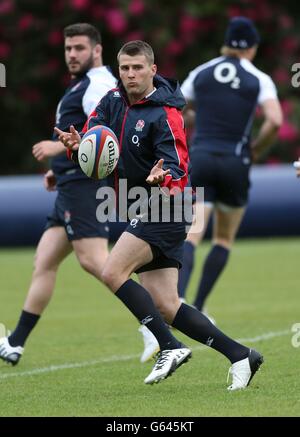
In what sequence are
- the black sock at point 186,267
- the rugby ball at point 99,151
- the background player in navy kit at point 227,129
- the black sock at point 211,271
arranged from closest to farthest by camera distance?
the rugby ball at point 99,151, the black sock at point 186,267, the black sock at point 211,271, the background player in navy kit at point 227,129

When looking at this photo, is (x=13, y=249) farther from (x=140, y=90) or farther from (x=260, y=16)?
(x=140, y=90)

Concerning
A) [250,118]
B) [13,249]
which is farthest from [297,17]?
[250,118]

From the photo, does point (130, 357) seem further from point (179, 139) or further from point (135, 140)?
point (179, 139)

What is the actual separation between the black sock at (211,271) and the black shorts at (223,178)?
0.43 metres

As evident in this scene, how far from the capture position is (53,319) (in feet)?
33.3

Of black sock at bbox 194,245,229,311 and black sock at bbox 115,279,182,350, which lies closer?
black sock at bbox 115,279,182,350

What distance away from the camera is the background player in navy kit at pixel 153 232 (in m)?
6.34

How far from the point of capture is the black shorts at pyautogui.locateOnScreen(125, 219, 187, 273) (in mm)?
6367

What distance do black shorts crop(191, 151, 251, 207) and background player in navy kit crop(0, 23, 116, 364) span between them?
1890mm

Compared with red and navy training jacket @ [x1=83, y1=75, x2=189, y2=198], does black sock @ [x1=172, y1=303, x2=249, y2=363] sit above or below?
below
